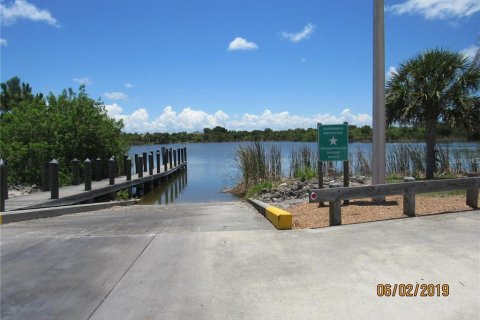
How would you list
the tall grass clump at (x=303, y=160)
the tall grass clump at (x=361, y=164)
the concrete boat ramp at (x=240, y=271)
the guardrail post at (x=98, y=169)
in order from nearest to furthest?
the concrete boat ramp at (x=240, y=271)
the tall grass clump at (x=303, y=160)
the tall grass clump at (x=361, y=164)
the guardrail post at (x=98, y=169)

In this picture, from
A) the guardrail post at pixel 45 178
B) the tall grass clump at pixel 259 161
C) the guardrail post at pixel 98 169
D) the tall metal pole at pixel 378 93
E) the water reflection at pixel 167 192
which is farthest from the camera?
the water reflection at pixel 167 192

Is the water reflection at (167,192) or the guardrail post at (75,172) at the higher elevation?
the guardrail post at (75,172)

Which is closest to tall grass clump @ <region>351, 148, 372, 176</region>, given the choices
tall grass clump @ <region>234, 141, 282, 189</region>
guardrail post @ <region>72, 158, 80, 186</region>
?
tall grass clump @ <region>234, 141, 282, 189</region>

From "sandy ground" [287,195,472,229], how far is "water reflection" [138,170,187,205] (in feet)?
40.3

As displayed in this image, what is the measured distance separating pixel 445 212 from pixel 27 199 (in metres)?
10.0

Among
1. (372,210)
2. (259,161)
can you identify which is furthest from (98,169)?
(372,210)

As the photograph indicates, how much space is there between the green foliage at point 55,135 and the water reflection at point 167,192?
307 cm

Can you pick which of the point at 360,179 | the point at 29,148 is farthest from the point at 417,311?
the point at 29,148

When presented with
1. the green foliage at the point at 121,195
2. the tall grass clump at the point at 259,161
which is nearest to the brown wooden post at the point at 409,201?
the tall grass clump at the point at 259,161

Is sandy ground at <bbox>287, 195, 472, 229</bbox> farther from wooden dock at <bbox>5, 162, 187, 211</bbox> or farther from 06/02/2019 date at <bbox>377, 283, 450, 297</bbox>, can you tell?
wooden dock at <bbox>5, 162, 187, 211</bbox>

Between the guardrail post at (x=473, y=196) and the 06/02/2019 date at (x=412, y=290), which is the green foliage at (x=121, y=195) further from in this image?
the 06/02/2019 date at (x=412, y=290)

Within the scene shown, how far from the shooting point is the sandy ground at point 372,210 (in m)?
7.50

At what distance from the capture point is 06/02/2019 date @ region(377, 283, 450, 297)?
4.12 meters

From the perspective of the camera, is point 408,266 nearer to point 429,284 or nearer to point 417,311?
point 429,284
